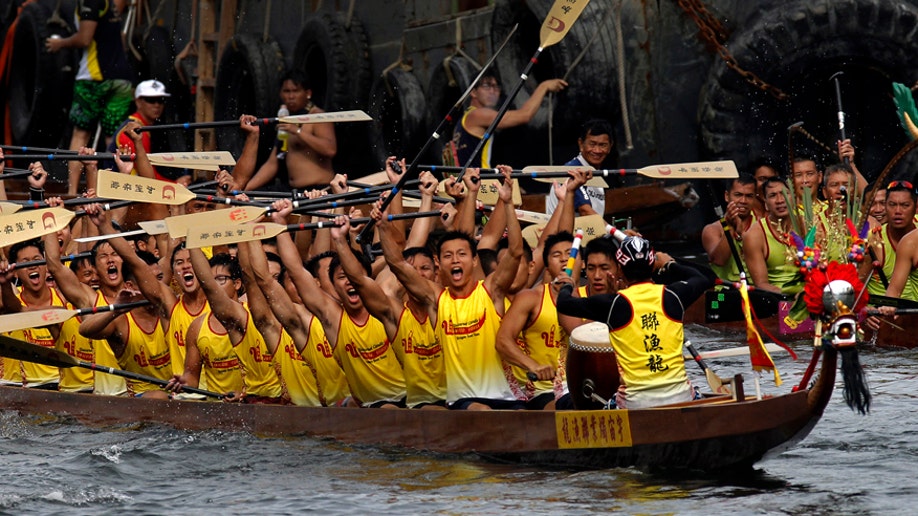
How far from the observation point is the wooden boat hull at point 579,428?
6.98 m

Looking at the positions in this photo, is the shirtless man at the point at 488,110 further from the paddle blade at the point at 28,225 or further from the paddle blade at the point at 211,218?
the paddle blade at the point at 28,225

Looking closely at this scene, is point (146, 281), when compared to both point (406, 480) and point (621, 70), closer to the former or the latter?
point (406, 480)

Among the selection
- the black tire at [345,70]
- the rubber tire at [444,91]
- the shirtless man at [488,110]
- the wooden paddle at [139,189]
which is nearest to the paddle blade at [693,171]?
the wooden paddle at [139,189]

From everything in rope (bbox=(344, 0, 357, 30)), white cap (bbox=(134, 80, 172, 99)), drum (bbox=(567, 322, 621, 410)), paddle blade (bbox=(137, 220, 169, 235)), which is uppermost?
rope (bbox=(344, 0, 357, 30))

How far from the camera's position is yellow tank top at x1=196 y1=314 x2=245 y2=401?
962 centimetres

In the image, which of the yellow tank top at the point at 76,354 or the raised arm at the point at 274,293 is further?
the yellow tank top at the point at 76,354

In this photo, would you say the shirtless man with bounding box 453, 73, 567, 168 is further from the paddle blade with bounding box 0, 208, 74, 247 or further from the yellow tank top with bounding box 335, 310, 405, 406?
the paddle blade with bounding box 0, 208, 74, 247

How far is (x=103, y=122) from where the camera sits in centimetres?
1512

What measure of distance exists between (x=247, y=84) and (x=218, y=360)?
8.34m

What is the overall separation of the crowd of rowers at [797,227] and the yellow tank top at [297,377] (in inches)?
114

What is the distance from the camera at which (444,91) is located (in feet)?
47.8

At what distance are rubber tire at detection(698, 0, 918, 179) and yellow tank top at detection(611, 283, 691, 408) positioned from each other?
5.56 metres

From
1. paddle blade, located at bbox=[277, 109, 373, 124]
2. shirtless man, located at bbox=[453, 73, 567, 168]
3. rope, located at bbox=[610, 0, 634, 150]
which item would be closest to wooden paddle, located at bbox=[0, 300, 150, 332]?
paddle blade, located at bbox=[277, 109, 373, 124]

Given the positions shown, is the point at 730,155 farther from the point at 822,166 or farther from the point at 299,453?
the point at 299,453
